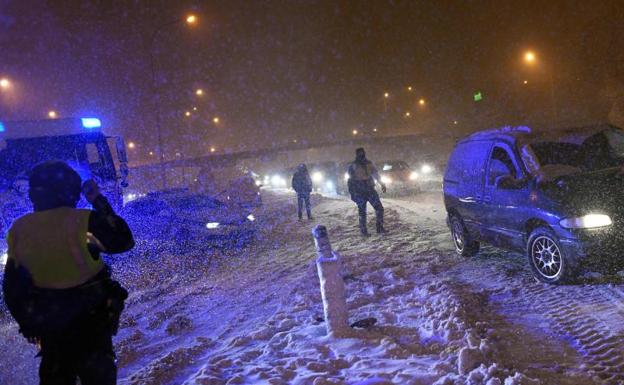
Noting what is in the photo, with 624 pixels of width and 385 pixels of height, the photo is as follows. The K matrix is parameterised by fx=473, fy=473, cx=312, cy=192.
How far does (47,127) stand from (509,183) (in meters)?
10.5

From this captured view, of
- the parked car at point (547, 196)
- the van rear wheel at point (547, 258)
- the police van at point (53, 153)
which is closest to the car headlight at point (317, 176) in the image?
the police van at point (53, 153)

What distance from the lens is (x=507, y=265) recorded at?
6746 millimetres

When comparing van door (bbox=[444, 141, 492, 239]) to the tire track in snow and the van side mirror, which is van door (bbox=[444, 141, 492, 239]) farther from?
the tire track in snow

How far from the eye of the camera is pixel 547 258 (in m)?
5.60

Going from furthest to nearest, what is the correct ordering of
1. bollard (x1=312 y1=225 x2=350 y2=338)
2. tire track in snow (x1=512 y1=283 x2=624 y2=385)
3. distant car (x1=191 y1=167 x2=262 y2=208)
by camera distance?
distant car (x1=191 y1=167 x2=262 y2=208) → bollard (x1=312 y1=225 x2=350 y2=338) → tire track in snow (x1=512 y1=283 x2=624 y2=385)

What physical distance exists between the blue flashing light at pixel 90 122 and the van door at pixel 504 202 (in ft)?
32.2

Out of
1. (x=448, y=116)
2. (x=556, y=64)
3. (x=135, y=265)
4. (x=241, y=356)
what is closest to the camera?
(x=241, y=356)

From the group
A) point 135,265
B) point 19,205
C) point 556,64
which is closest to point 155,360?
point 135,265

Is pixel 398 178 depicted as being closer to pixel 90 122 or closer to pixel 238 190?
pixel 238 190

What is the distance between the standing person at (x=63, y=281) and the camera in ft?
8.48

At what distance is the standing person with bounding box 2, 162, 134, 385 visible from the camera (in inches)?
102

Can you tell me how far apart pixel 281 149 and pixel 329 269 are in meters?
87.6

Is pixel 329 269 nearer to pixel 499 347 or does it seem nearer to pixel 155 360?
pixel 499 347

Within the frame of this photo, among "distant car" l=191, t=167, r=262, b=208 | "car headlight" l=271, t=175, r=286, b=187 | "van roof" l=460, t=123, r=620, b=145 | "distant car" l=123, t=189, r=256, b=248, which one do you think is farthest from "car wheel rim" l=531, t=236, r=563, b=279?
"car headlight" l=271, t=175, r=286, b=187
